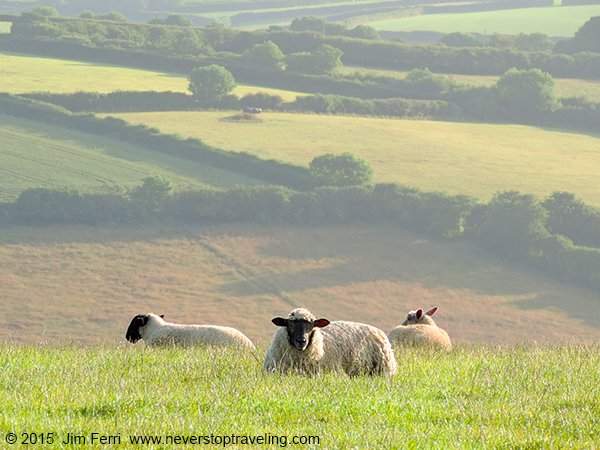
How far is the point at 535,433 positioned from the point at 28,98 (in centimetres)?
12677

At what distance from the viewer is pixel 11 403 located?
989 cm

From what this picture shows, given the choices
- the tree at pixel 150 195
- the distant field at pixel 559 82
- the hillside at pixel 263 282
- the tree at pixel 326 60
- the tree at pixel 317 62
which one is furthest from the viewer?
the tree at pixel 317 62

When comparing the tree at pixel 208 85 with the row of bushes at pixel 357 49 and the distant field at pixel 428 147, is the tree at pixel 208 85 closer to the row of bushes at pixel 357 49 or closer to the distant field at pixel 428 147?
the distant field at pixel 428 147

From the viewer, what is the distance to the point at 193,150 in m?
117

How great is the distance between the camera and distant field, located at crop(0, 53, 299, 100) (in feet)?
449

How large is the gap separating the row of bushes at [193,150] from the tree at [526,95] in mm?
41522

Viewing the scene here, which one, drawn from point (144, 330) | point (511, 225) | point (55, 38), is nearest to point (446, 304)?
point (511, 225)

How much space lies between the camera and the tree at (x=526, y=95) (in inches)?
5704

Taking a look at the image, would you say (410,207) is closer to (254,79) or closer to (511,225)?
(511,225)

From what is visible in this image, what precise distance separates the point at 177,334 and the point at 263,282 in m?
74.1

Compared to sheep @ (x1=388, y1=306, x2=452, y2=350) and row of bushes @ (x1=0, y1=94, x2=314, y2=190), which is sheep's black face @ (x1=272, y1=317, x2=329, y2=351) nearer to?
sheep @ (x1=388, y1=306, x2=452, y2=350)

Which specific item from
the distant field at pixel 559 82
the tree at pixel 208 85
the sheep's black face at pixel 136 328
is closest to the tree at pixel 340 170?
the tree at pixel 208 85

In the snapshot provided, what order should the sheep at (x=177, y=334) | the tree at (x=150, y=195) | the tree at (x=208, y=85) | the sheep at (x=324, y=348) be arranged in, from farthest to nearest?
1. the tree at (x=208, y=85)
2. the tree at (x=150, y=195)
3. the sheep at (x=177, y=334)
4. the sheep at (x=324, y=348)

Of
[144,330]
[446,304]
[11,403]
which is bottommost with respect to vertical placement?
[446,304]
